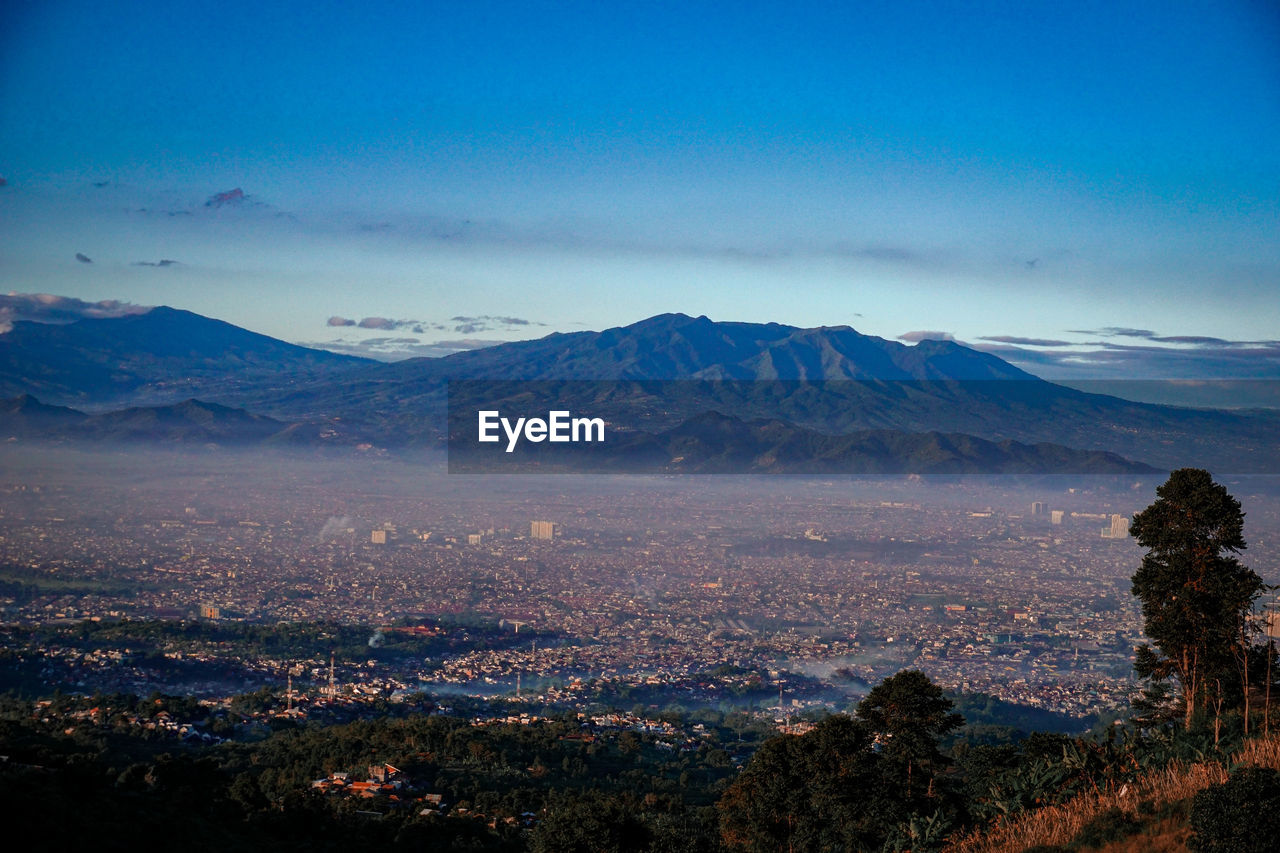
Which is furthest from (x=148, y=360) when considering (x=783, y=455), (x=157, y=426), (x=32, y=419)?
(x=783, y=455)

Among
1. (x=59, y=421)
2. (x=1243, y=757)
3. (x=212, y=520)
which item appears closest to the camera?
(x=1243, y=757)

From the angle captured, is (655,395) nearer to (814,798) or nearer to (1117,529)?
(1117,529)

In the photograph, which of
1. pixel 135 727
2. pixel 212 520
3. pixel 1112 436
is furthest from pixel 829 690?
pixel 1112 436

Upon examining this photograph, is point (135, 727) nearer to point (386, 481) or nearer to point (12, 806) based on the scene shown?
point (12, 806)

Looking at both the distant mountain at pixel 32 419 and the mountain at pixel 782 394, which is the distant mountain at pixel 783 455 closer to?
the mountain at pixel 782 394

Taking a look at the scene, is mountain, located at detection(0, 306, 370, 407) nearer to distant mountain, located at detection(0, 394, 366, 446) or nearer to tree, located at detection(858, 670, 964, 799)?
distant mountain, located at detection(0, 394, 366, 446)
